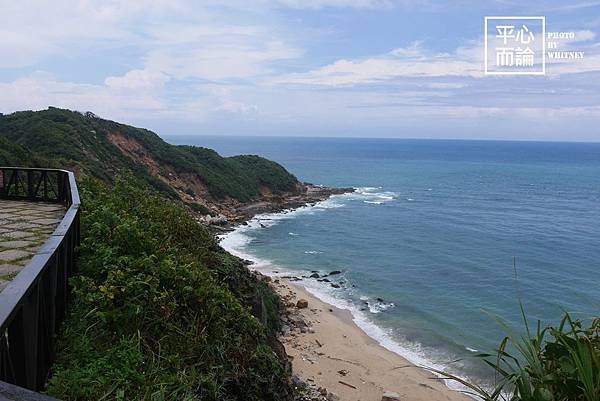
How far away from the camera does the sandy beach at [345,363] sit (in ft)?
46.5

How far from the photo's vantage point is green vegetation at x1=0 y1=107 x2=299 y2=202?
38.3 metres

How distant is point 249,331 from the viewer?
6527 millimetres

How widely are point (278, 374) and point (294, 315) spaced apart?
1379 centimetres

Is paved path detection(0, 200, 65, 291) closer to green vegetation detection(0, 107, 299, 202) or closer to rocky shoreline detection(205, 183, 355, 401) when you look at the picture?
rocky shoreline detection(205, 183, 355, 401)

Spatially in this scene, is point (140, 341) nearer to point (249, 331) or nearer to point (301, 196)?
point (249, 331)

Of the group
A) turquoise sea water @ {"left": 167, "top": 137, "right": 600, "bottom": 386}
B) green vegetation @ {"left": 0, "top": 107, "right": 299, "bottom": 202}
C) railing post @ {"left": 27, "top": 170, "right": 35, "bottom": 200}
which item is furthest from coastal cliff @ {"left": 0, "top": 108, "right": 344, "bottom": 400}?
green vegetation @ {"left": 0, "top": 107, "right": 299, "bottom": 202}

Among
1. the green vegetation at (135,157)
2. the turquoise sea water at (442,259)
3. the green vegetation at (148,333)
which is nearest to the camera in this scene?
the green vegetation at (148,333)

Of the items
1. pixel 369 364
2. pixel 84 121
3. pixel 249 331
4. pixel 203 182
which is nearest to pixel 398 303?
pixel 369 364

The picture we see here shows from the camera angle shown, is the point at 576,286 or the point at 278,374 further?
the point at 576,286

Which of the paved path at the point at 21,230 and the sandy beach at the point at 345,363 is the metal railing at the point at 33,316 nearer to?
the paved path at the point at 21,230

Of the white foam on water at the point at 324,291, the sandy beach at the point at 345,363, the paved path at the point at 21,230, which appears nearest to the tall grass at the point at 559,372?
the paved path at the point at 21,230

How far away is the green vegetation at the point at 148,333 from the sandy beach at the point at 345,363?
687 centimetres

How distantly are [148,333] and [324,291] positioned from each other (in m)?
20.6

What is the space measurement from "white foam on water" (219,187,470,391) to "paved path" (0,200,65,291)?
11086 millimetres
